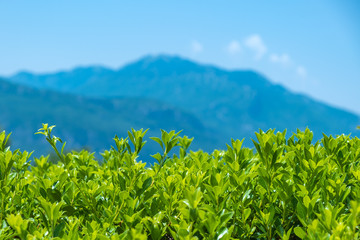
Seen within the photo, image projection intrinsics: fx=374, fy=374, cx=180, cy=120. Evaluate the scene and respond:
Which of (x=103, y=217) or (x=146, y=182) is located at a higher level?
(x=146, y=182)

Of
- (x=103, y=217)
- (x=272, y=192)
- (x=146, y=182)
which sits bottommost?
(x=103, y=217)

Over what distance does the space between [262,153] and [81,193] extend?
1.18 m

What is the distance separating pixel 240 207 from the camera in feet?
7.42

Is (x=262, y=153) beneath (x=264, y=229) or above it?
above

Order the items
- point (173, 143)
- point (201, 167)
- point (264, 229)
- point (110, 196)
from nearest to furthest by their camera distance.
→ 1. point (264, 229)
2. point (110, 196)
3. point (173, 143)
4. point (201, 167)

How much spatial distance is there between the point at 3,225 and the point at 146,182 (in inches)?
34.6

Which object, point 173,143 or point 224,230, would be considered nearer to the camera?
point 224,230

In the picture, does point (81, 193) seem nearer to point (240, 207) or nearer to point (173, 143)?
point (173, 143)

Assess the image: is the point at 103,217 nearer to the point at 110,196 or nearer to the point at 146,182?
the point at 110,196

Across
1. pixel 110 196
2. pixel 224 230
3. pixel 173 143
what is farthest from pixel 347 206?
pixel 110 196

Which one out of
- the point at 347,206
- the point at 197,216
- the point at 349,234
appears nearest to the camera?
the point at 349,234

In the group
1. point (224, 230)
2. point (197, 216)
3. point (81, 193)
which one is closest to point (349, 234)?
point (224, 230)

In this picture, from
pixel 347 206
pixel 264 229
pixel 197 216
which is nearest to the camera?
pixel 197 216

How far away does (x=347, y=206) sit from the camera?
229 centimetres
